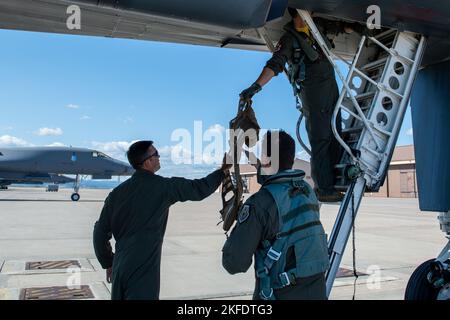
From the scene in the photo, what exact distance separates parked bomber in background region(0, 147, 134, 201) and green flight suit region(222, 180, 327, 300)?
24.8 m

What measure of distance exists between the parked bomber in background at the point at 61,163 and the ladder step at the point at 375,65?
2389 cm

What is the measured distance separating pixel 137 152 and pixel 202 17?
108cm

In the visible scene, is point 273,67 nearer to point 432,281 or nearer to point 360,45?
point 360,45

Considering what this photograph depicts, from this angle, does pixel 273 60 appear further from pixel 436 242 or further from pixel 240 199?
pixel 436 242

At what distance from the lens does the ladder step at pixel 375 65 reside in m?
3.52

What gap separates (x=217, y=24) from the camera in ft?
8.39

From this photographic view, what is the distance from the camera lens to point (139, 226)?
2785 millimetres

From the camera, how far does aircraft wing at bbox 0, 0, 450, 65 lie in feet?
7.95

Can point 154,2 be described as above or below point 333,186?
above

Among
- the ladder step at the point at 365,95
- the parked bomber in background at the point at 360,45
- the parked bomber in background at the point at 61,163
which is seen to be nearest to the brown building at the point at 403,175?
the parked bomber in background at the point at 61,163

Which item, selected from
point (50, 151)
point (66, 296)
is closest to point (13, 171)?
point (50, 151)

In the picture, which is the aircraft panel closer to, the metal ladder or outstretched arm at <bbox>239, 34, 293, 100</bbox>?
the metal ladder

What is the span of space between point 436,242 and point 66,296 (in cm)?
856
